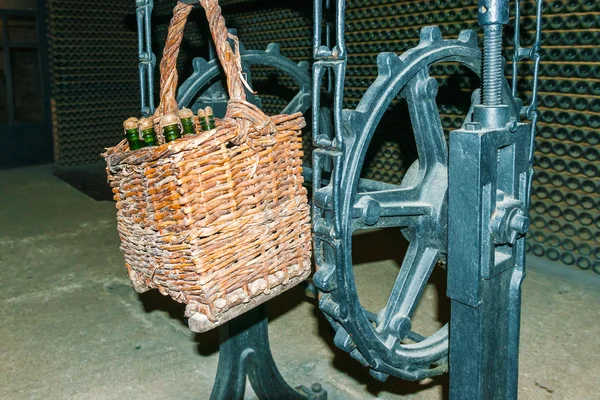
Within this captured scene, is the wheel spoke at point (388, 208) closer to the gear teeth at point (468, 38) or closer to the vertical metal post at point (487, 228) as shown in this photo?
the vertical metal post at point (487, 228)

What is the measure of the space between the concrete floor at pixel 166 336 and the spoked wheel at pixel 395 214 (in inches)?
40.8

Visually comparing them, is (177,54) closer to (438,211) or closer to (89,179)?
(438,211)

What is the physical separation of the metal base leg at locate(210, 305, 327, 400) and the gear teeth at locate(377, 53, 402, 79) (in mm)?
1053

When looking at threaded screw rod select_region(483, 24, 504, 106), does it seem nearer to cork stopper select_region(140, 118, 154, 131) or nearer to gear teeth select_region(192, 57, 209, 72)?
cork stopper select_region(140, 118, 154, 131)

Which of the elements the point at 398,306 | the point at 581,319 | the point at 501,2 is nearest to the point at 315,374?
the point at 398,306

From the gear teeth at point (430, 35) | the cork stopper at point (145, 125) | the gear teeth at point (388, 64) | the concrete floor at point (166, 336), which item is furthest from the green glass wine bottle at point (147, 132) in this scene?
the concrete floor at point (166, 336)

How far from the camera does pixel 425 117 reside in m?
1.37

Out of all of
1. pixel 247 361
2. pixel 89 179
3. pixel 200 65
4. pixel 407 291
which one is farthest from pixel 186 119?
pixel 89 179

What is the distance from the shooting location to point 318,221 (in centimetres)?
119

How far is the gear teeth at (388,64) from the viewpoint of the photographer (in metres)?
1.19

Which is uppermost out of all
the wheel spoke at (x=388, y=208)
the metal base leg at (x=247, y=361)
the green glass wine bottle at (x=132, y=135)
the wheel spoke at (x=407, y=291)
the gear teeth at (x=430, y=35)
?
the gear teeth at (x=430, y=35)

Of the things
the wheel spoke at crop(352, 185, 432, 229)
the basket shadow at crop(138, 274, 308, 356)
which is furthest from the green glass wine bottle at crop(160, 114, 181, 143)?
the basket shadow at crop(138, 274, 308, 356)

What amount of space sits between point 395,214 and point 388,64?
13.2 inches

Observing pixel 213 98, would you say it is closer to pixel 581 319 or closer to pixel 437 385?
pixel 437 385
